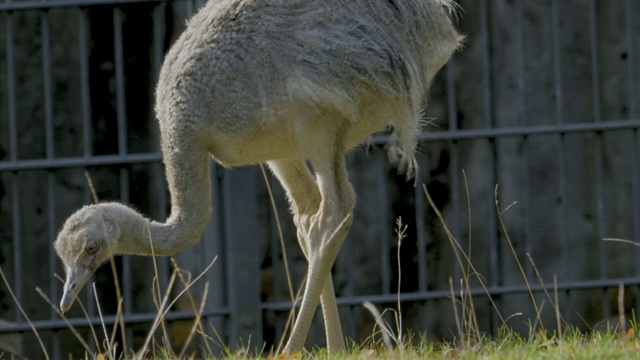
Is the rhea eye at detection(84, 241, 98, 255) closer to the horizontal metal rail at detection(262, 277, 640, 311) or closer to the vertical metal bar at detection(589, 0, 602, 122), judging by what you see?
the horizontal metal rail at detection(262, 277, 640, 311)

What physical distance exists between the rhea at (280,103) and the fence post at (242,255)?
136cm

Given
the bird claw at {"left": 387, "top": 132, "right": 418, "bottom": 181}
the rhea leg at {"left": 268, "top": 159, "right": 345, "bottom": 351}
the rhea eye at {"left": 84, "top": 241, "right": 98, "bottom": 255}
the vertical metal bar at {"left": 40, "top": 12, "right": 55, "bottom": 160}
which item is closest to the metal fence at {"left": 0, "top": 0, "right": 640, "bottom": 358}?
the vertical metal bar at {"left": 40, "top": 12, "right": 55, "bottom": 160}

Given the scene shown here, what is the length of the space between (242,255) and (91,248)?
1.79 metres

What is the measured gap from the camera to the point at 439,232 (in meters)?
9.66

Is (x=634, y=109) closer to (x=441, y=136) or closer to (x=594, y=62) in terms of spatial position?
(x=594, y=62)

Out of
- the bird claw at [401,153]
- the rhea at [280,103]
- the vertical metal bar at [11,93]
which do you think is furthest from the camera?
the vertical metal bar at [11,93]

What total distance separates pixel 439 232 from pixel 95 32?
7.74ft

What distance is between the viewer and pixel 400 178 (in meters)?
9.60

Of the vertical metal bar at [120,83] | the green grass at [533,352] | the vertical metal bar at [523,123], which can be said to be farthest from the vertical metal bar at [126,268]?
the green grass at [533,352]

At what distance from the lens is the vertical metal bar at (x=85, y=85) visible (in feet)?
30.9

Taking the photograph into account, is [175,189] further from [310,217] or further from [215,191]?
[215,191]

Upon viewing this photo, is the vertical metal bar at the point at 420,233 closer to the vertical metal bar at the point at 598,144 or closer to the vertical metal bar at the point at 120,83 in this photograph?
the vertical metal bar at the point at 598,144

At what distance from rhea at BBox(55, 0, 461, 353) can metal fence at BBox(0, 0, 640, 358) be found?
5.17 ft

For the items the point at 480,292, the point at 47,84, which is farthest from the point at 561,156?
the point at 47,84
